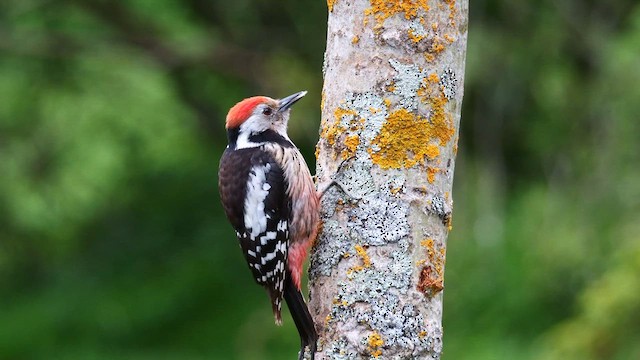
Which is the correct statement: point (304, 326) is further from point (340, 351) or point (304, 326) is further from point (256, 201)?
point (256, 201)

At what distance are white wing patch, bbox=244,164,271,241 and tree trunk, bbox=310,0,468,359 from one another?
581mm

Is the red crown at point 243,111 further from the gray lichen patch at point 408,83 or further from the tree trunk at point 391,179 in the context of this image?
the gray lichen patch at point 408,83

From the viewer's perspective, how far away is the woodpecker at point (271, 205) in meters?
4.43

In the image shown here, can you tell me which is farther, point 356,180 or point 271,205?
point 271,205

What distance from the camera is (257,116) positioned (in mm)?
5082

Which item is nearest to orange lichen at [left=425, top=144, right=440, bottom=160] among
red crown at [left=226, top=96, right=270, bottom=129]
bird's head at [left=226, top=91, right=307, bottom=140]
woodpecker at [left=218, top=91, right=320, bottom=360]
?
woodpecker at [left=218, top=91, right=320, bottom=360]

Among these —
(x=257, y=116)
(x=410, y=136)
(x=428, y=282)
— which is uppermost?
(x=257, y=116)

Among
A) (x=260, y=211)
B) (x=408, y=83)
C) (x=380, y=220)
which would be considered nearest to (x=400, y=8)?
(x=408, y=83)

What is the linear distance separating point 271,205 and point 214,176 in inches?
257

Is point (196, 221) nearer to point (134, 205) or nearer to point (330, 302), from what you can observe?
point (134, 205)

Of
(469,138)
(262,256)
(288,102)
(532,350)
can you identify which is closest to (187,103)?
(469,138)

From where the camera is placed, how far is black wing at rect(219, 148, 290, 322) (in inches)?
177

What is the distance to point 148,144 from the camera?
9.33 m

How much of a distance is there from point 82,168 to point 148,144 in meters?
0.64
